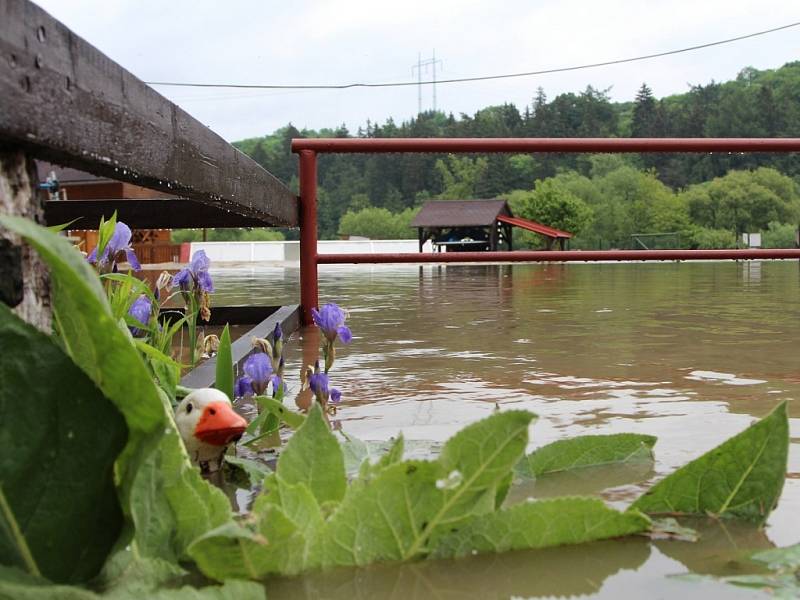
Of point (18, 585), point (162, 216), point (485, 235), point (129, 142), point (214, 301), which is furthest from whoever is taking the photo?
point (485, 235)

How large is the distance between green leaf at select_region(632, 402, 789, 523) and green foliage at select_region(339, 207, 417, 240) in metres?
70.5

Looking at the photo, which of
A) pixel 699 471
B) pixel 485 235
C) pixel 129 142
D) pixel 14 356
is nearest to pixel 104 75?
pixel 129 142

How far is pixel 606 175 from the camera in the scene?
246 feet

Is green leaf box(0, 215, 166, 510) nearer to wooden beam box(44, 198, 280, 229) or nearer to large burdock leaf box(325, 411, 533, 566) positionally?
large burdock leaf box(325, 411, 533, 566)

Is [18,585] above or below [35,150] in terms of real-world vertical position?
below

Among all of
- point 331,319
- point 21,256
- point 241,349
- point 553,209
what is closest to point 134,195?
point 241,349

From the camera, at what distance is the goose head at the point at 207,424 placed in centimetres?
101

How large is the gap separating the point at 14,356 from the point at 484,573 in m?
0.42

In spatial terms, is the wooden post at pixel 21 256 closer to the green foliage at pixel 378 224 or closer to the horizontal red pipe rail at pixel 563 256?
the horizontal red pipe rail at pixel 563 256

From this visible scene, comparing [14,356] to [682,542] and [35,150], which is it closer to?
[35,150]

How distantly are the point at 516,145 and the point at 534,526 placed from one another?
102 inches

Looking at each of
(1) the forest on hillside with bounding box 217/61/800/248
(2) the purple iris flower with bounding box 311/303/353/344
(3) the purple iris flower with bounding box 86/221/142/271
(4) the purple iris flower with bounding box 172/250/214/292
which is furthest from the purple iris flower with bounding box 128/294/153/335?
(1) the forest on hillside with bounding box 217/61/800/248

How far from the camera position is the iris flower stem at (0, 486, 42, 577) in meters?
0.63

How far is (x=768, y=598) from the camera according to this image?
0.73m
